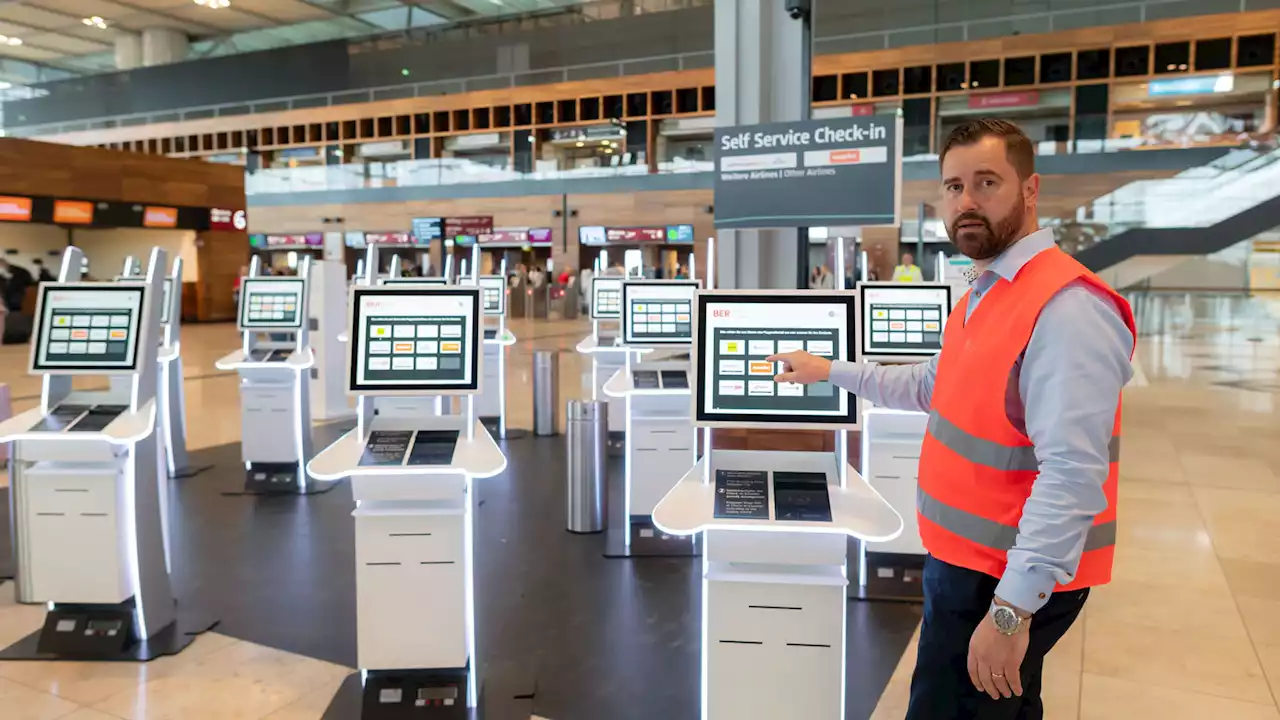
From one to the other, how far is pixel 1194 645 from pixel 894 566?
1.27 metres

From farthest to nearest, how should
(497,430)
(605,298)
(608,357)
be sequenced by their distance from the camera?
1. (605,298)
2. (497,430)
3. (608,357)

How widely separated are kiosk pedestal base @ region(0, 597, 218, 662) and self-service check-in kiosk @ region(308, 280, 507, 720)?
3.48 ft

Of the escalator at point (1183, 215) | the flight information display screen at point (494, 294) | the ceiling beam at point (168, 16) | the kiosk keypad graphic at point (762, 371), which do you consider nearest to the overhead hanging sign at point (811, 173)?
the kiosk keypad graphic at point (762, 371)

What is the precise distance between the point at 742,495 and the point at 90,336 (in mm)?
2901

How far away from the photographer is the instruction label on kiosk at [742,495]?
91.0 inches

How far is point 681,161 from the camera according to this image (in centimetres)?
2144

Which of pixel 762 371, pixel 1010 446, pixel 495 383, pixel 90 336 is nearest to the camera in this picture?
pixel 1010 446

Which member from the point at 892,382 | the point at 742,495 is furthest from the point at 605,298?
the point at 892,382

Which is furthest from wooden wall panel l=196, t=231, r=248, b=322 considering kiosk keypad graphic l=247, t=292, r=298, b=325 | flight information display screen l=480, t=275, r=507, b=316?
kiosk keypad graphic l=247, t=292, r=298, b=325

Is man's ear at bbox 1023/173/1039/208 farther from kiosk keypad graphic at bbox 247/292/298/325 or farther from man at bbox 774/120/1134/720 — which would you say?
kiosk keypad graphic at bbox 247/292/298/325

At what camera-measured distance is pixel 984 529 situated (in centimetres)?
163

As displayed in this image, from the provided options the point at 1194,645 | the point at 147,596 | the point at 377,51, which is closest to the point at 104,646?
the point at 147,596

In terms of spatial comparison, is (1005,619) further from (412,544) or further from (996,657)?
(412,544)

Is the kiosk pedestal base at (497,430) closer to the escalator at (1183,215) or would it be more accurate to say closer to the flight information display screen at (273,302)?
the flight information display screen at (273,302)
